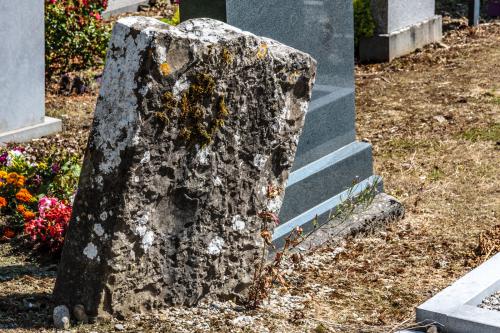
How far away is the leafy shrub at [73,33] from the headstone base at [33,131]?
1165 mm

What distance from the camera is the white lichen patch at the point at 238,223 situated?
457cm

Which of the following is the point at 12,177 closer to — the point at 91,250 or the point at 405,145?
the point at 91,250

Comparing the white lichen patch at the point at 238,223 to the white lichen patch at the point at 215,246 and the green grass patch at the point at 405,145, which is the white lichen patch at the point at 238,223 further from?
the green grass patch at the point at 405,145

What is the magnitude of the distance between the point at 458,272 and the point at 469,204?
3.79 ft

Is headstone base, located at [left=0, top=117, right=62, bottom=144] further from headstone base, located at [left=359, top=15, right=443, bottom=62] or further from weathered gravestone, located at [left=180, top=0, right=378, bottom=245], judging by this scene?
headstone base, located at [left=359, top=15, right=443, bottom=62]

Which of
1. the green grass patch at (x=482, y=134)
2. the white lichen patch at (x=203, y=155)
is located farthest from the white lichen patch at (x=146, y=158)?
the green grass patch at (x=482, y=134)

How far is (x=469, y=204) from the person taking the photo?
250 inches

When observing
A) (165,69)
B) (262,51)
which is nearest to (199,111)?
(165,69)

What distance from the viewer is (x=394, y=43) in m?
10.6

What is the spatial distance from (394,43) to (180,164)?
6.71 m

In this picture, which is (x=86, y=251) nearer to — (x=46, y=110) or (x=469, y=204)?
(x=469, y=204)

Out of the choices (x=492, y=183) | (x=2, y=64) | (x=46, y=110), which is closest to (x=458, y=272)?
(x=492, y=183)

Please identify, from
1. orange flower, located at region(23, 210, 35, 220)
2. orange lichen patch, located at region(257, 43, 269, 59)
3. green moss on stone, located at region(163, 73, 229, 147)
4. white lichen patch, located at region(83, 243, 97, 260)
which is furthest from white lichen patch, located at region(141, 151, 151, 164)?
orange flower, located at region(23, 210, 35, 220)

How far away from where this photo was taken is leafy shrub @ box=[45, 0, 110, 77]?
354 inches
